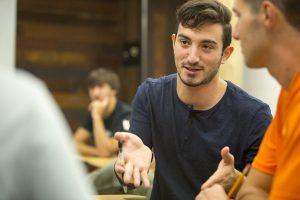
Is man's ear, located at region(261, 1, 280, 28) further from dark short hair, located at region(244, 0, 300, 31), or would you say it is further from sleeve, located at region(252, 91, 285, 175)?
sleeve, located at region(252, 91, 285, 175)

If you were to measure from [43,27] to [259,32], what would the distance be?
4.97 metres

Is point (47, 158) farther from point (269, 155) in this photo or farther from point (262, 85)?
point (262, 85)

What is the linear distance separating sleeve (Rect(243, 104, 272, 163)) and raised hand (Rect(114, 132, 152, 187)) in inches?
14.0

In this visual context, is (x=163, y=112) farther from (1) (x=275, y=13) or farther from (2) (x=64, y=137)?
(2) (x=64, y=137)

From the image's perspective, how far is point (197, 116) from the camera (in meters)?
1.89

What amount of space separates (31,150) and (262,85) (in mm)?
3613

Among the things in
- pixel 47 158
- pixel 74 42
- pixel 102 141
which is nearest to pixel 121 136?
pixel 47 158

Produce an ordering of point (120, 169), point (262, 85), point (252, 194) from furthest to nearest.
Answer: point (262, 85), point (120, 169), point (252, 194)

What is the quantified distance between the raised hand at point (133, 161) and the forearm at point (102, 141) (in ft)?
9.48

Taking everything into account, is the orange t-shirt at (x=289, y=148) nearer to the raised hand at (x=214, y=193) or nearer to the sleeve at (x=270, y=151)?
the sleeve at (x=270, y=151)

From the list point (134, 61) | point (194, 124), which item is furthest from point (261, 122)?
point (134, 61)

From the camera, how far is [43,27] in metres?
5.94

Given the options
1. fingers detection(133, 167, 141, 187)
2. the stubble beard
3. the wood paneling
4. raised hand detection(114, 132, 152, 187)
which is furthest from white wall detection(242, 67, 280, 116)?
fingers detection(133, 167, 141, 187)

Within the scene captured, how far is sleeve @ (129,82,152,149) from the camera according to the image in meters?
1.89
